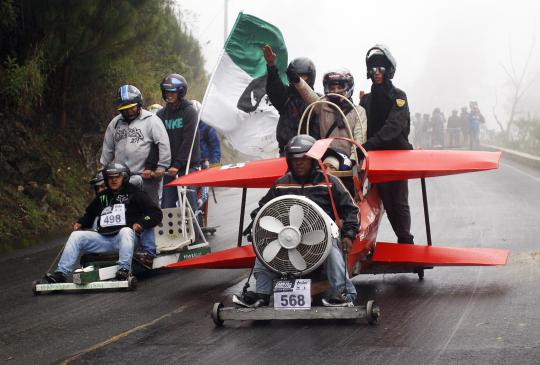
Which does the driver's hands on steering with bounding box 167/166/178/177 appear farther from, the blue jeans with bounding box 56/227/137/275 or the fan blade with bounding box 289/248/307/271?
the fan blade with bounding box 289/248/307/271

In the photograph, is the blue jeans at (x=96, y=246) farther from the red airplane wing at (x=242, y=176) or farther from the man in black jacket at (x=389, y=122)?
the man in black jacket at (x=389, y=122)

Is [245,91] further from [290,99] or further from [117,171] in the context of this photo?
[117,171]

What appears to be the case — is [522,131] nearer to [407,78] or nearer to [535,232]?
[535,232]

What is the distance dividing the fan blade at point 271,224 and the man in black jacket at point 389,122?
8.38 ft

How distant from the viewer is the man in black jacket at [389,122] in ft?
32.2

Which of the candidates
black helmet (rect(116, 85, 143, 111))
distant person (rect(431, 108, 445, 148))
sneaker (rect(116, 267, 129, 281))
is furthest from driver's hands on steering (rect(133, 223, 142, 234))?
distant person (rect(431, 108, 445, 148))

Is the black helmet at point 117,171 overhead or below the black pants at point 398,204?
overhead

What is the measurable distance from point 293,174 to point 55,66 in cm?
928

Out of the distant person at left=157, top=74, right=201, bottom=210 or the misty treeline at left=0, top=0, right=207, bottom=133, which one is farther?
the misty treeline at left=0, top=0, right=207, bottom=133

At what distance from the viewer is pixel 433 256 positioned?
8.88 metres

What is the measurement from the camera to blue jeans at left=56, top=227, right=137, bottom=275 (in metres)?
9.56

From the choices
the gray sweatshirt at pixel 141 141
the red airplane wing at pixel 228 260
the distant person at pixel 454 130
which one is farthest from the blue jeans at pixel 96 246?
the distant person at pixel 454 130

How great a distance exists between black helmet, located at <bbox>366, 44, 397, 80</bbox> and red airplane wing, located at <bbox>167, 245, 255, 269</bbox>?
89.9 inches

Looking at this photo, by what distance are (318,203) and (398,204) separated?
7.49ft
